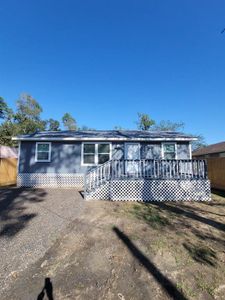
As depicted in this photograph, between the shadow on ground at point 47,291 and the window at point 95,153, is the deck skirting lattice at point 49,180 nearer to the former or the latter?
the window at point 95,153

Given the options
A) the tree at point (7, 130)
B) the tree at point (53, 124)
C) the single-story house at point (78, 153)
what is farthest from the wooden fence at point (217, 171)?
the tree at point (53, 124)

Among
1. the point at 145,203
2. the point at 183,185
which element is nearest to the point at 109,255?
the point at 145,203

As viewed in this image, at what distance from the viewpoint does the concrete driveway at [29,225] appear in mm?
3287

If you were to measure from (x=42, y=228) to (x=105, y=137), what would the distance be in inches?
283

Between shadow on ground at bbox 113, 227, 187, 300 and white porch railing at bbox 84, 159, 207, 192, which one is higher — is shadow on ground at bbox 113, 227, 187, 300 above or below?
below

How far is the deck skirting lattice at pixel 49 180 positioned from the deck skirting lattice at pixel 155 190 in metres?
3.53

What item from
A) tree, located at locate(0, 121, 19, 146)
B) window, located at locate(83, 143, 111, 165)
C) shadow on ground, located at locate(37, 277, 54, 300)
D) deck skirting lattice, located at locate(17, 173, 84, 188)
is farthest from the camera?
tree, located at locate(0, 121, 19, 146)

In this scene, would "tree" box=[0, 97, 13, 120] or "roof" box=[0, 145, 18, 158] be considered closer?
"roof" box=[0, 145, 18, 158]

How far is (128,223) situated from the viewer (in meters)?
5.30

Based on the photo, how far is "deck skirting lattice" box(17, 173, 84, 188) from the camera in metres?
11.1

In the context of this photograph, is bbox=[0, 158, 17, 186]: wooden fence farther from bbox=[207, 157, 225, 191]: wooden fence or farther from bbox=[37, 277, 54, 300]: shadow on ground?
bbox=[207, 157, 225, 191]: wooden fence

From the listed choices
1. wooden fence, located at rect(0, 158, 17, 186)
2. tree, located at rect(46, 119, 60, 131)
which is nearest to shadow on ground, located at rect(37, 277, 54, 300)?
wooden fence, located at rect(0, 158, 17, 186)

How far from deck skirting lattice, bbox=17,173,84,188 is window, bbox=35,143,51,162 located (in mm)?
1019

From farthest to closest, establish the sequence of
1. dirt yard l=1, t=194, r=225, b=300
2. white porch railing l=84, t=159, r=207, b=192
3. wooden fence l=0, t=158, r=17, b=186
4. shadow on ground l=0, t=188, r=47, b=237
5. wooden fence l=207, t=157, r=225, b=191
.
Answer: wooden fence l=0, t=158, r=17, b=186
wooden fence l=207, t=157, r=225, b=191
white porch railing l=84, t=159, r=207, b=192
shadow on ground l=0, t=188, r=47, b=237
dirt yard l=1, t=194, r=225, b=300
